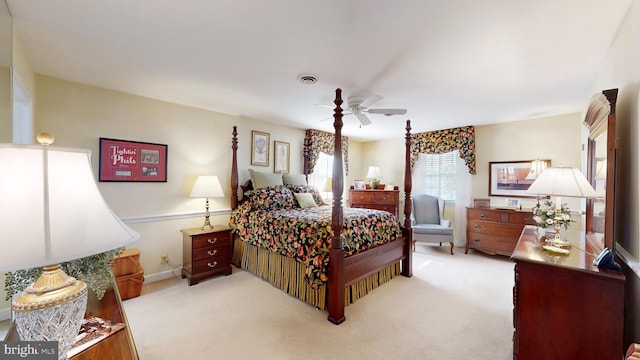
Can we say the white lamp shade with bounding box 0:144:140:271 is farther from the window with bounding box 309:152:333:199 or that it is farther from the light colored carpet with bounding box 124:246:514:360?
the window with bounding box 309:152:333:199

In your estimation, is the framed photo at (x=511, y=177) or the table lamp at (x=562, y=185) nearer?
the table lamp at (x=562, y=185)

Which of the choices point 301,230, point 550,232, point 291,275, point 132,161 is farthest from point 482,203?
point 132,161

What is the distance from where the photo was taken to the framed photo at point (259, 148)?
13.9 feet

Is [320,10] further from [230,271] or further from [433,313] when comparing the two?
[230,271]

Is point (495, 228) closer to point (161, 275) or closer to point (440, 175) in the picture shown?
point (440, 175)

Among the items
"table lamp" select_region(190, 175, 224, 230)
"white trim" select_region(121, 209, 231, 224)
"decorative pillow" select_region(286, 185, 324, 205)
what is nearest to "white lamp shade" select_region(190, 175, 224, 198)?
"table lamp" select_region(190, 175, 224, 230)

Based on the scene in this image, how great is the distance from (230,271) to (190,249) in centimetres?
63

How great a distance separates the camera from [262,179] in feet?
13.3

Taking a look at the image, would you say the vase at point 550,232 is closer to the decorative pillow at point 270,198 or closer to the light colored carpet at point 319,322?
the light colored carpet at point 319,322

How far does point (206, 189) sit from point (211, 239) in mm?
653

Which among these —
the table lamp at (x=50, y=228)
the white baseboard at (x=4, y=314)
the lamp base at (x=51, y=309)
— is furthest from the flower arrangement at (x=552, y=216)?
the white baseboard at (x=4, y=314)

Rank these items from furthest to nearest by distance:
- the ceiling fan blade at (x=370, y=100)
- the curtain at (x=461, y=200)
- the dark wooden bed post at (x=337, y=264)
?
the curtain at (x=461, y=200), the ceiling fan blade at (x=370, y=100), the dark wooden bed post at (x=337, y=264)

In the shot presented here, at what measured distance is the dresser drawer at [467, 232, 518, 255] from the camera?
156 inches

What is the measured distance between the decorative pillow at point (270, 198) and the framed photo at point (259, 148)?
65cm
